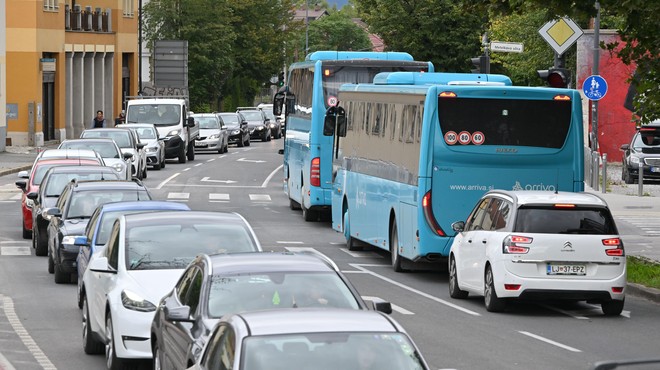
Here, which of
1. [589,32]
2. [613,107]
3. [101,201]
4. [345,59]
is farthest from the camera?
[613,107]

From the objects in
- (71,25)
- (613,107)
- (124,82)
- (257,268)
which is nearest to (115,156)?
(613,107)

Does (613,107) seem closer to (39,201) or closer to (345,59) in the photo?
(345,59)

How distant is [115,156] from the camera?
3797 cm

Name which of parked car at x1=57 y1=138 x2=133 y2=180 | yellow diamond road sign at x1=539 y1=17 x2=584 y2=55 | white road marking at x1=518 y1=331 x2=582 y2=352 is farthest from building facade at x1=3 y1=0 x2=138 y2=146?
white road marking at x1=518 y1=331 x2=582 y2=352

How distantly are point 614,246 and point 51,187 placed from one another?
470 inches

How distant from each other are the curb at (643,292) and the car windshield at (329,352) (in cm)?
1271

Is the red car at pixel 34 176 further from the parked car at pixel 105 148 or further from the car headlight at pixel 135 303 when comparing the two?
the car headlight at pixel 135 303

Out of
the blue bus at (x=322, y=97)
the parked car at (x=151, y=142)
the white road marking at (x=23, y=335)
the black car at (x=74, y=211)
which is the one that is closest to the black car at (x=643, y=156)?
the blue bus at (x=322, y=97)

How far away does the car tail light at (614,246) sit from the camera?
693 inches

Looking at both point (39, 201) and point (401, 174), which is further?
point (39, 201)

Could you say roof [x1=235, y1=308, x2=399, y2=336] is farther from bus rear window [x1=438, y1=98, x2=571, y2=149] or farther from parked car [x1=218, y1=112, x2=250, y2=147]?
parked car [x1=218, y1=112, x2=250, y2=147]

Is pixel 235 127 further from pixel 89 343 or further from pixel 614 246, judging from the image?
pixel 89 343

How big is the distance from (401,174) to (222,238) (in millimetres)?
9558

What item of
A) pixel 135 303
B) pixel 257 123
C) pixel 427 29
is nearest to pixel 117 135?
pixel 427 29
